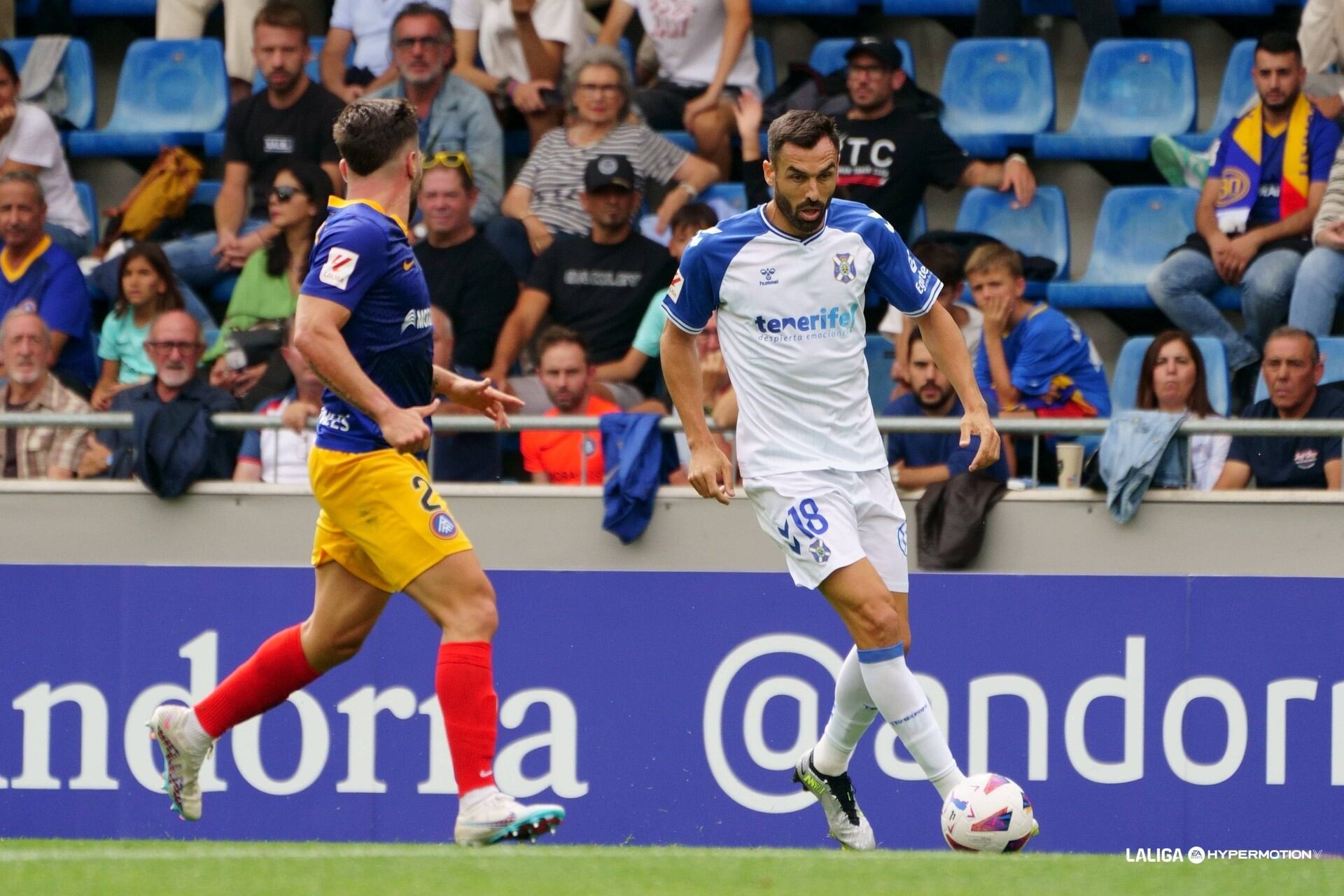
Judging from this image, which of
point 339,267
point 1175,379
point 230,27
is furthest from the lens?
point 230,27

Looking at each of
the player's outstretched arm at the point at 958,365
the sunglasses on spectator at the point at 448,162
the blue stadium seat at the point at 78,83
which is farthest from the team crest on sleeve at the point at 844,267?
the blue stadium seat at the point at 78,83

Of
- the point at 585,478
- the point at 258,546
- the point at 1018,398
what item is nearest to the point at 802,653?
the point at 585,478

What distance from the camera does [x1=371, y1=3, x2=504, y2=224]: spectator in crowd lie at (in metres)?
9.89

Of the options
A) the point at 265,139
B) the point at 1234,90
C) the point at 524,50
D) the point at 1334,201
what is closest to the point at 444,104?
the point at 524,50

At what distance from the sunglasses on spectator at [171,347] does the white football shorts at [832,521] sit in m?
3.53

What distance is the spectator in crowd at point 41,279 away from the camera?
9484 mm

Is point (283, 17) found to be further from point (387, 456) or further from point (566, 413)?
point (387, 456)

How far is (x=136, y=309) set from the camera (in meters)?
9.23

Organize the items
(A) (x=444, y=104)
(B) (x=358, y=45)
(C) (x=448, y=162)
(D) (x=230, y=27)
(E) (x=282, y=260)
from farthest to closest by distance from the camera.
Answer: (D) (x=230, y=27), (B) (x=358, y=45), (A) (x=444, y=104), (E) (x=282, y=260), (C) (x=448, y=162)

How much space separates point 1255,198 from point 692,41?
3.11 meters

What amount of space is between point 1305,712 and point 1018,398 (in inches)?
76.5

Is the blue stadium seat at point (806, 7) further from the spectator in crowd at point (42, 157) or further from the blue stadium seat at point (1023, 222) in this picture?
the spectator in crowd at point (42, 157)

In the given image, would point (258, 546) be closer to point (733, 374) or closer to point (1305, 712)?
point (733, 374)

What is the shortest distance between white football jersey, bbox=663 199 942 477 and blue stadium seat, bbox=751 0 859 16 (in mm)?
5555
